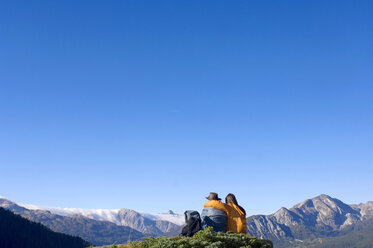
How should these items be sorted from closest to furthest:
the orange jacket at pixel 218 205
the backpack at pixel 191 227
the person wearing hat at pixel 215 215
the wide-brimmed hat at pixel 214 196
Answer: the backpack at pixel 191 227, the person wearing hat at pixel 215 215, the orange jacket at pixel 218 205, the wide-brimmed hat at pixel 214 196

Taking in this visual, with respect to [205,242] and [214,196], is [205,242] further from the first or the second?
[214,196]

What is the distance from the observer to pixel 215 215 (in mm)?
16141

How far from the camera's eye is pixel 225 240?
38.1 ft

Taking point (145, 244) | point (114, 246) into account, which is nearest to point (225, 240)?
point (145, 244)

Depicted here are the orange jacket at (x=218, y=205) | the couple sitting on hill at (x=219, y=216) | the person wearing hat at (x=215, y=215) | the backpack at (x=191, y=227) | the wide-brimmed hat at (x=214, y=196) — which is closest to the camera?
the backpack at (x=191, y=227)

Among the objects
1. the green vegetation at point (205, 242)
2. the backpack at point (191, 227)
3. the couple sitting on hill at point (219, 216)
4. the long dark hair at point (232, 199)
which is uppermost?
the long dark hair at point (232, 199)

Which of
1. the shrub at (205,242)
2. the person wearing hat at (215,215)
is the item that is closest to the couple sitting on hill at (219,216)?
the person wearing hat at (215,215)

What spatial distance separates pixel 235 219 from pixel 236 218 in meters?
0.08

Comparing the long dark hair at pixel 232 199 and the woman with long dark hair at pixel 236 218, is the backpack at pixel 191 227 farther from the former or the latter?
the long dark hair at pixel 232 199

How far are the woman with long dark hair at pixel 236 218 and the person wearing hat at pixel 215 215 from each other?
0.40 meters

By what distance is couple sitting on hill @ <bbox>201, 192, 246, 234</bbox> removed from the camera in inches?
630

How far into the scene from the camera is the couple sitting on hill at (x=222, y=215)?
16.0 m

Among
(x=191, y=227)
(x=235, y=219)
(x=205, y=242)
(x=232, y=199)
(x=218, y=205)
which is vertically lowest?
(x=205, y=242)

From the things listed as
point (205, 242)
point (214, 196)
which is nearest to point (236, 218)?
point (214, 196)
